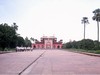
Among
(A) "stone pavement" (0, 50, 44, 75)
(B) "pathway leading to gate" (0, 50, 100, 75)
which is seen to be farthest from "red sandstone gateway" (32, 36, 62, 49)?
(B) "pathway leading to gate" (0, 50, 100, 75)

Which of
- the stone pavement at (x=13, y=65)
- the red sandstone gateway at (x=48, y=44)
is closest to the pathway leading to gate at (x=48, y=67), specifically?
the stone pavement at (x=13, y=65)

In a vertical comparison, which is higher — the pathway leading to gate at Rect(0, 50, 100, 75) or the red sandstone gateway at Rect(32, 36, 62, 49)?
the red sandstone gateway at Rect(32, 36, 62, 49)

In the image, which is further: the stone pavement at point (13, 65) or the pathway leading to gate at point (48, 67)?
the stone pavement at point (13, 65)

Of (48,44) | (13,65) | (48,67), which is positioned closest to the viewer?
(48,67)

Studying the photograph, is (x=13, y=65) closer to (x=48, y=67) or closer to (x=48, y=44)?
(x=48, y=67)

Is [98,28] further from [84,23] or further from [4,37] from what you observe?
[4,37]

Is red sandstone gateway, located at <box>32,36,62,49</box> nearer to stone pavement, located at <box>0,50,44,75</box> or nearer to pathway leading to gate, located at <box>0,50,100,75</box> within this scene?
stone pavement, located at <box>0,50,44,75</box>

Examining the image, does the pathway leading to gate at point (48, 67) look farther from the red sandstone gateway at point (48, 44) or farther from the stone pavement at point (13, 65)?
the red sandstone gateway at point (48, 44)

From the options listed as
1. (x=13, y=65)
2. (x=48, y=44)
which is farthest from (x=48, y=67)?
(x=48, y=44)

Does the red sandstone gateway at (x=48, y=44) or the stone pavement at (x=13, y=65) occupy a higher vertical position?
the red sandstone gateway at (x=48, y=44)

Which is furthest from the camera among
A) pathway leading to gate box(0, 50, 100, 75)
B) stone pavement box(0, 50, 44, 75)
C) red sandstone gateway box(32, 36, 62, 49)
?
red sandstone gateway box(32, 36, 62, 49)

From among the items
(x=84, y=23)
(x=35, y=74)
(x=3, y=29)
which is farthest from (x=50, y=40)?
(x=35, y=74)

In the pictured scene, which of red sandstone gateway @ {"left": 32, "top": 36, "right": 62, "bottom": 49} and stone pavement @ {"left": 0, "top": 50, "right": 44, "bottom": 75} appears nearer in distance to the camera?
stone pavement @ {"left": 0, "top": 50, "right": 44, "bottom": 75}

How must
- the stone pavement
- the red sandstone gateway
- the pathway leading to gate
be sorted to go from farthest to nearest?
the red sandstone gateway → the stone pavement → the pathway leading to gate
